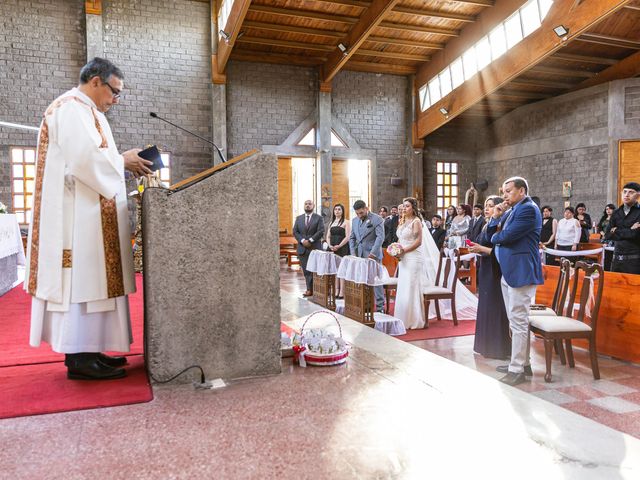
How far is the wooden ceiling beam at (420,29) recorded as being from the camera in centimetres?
1146

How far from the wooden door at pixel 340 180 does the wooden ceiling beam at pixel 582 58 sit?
550 centimetres

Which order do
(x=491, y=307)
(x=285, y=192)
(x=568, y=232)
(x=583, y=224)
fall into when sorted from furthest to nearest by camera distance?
(x=285, y=192) → (x=583, y=224) → (x=568, y=232) → (x=491, y=307)

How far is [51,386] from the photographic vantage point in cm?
213

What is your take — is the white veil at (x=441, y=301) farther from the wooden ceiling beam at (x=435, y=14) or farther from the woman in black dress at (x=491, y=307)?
the wooden ceiling beam at (x=435, y=14)

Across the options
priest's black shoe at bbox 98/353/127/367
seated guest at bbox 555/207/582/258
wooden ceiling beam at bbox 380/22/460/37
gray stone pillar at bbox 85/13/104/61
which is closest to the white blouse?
seated guest at bbox 555/207/582/258

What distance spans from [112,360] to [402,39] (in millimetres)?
11677

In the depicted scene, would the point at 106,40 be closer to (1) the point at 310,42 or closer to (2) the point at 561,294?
(1) the point at 310,42

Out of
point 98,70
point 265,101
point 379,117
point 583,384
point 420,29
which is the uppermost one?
point 420,29

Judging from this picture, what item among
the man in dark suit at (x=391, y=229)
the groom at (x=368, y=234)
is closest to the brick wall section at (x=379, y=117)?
the man in dark suit at (x=391, y=229)

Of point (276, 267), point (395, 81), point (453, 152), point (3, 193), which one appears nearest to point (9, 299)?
point (276, 267)

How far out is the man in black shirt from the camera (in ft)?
16.1

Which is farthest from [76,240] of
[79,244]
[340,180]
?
[340,180]

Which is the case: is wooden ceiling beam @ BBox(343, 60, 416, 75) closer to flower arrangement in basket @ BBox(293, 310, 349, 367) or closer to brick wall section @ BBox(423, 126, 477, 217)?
brick wall section @ BBox(423, 126, 477, 217)

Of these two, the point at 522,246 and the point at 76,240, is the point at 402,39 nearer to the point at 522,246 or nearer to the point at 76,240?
the point at 522,246
